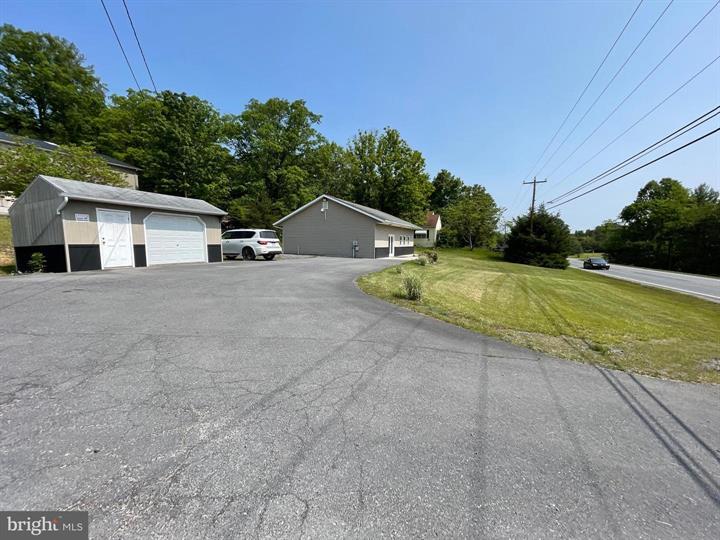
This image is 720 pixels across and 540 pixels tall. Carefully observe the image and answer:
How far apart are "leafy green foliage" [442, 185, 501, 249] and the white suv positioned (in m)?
30.4

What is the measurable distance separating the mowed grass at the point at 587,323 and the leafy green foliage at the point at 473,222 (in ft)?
96.6

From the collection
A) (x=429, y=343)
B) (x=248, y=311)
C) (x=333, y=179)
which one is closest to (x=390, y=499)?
(x=429, y=343)

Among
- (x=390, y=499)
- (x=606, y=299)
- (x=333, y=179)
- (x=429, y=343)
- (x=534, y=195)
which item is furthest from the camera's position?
(x=333, y=179)

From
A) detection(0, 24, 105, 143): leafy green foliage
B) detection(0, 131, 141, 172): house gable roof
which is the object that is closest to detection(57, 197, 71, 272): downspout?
detection(0, 131, 141, 172): house gable roof

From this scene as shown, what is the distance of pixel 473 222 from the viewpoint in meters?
39.6

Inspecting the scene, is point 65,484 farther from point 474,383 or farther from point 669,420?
point 669,420

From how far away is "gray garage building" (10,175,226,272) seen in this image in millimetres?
10156

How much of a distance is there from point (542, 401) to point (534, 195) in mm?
31657

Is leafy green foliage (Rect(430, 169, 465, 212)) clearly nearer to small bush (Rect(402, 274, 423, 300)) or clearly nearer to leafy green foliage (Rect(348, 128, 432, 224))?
leafy green foliage (Rect(348, 128, 432, 224))

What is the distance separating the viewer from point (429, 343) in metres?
4.61

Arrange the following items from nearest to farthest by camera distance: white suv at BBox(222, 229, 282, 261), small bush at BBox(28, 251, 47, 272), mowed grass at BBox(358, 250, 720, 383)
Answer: mowed grass at BBox(358, 250, 720, 383) < small bush at BBox(28, 251, 47, 272) < white suv at BBox(222, 229, 282, 261)

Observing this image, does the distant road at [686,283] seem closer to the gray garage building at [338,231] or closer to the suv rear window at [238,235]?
the gray garage building at [338,231]

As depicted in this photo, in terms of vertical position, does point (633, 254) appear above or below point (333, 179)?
below

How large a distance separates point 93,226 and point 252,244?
703 cm
